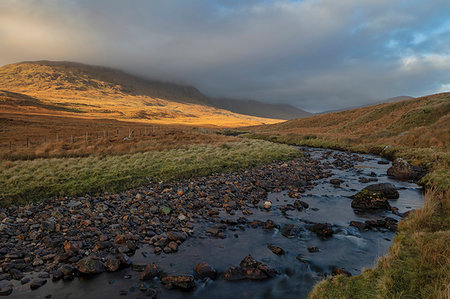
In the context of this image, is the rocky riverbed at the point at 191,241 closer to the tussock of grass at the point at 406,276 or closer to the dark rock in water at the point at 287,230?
the dark rock in water at the point at 287,230

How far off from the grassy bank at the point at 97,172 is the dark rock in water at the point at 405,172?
11.0 meters

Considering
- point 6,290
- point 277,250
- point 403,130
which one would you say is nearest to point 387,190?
point 277,250

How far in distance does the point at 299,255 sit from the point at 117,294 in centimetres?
578

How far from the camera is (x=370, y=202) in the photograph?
12.8m

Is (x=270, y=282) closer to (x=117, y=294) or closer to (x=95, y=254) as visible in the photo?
(x=117, y=294)

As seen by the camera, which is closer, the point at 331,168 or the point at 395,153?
the point at 331,168

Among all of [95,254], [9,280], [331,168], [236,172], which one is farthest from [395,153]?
[9,280]

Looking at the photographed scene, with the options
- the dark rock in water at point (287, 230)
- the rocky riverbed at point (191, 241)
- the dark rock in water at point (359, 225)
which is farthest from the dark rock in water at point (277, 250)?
the dark rock in water at point (359, 225)

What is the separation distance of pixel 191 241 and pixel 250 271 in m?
2.73

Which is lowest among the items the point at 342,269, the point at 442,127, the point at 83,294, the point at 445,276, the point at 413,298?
the point at 83,294

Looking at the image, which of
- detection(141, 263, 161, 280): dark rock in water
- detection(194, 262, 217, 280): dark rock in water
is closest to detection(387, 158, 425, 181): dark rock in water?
detection(194, 262, 217, 280): dark rock in water

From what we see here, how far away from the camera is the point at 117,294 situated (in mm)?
6562

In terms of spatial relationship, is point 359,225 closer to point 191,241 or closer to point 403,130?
point 191,241

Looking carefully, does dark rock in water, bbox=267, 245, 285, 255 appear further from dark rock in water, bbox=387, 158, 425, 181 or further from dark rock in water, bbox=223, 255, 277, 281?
dark rock in water, bbox=387, 158, 425, 181
